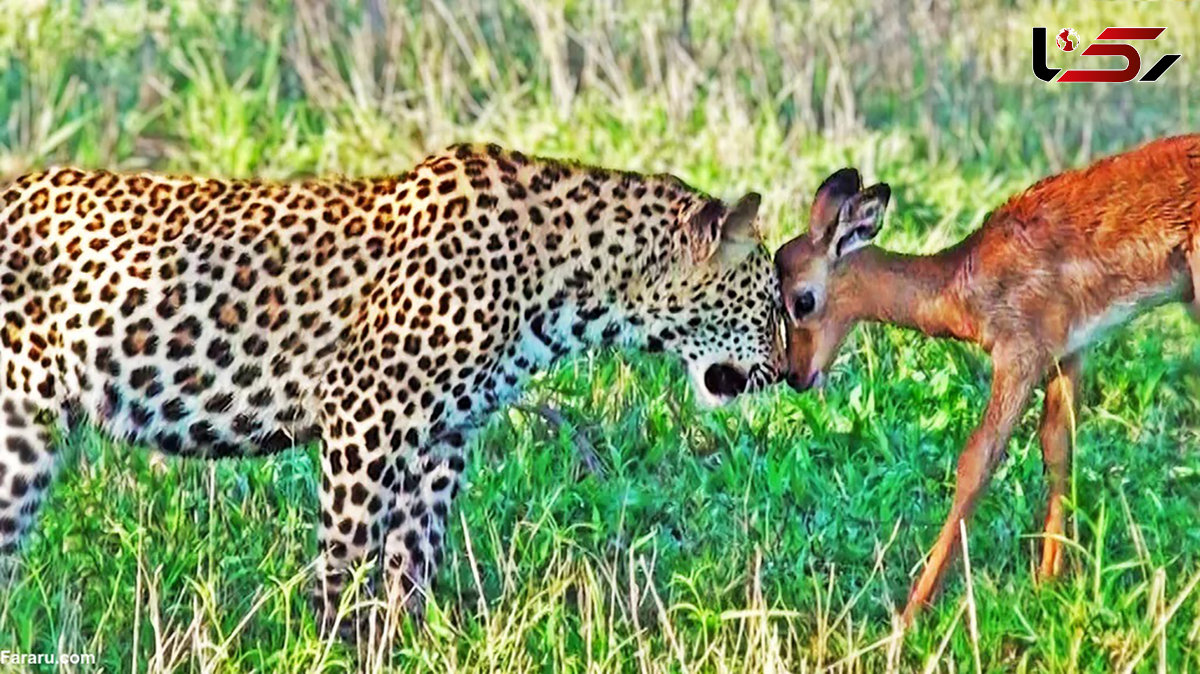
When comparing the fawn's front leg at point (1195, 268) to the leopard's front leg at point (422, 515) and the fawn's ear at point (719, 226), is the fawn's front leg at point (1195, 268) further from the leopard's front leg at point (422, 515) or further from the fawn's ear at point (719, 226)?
the leopard's front leg at point (422, 515)

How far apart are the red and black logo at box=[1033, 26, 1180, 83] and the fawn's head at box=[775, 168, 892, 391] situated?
16.9 ft

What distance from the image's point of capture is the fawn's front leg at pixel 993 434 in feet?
25.2

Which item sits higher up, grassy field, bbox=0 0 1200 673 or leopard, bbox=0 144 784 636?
leopard, bbox=0 144 784 636

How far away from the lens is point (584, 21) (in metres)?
13.0

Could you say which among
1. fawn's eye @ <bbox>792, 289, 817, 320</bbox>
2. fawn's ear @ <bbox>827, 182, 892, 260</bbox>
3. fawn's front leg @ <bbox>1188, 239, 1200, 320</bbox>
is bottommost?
fawn's eye @ <bbox>792, 289, 817, 320</bbox>

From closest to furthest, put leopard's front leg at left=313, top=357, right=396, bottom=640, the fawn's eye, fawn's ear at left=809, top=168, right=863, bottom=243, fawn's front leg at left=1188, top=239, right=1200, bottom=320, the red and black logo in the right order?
leopard's front leg at left=313, top=357, right=396, bottom=640 < fawn's front leg at left=1188, top=239, right=1200, bottom=320 < fawn's ear at left=809, top=168, right=863, bottom=243 < the fawn's eye < the red and black logo

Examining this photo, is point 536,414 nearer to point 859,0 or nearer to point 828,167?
point 828,167


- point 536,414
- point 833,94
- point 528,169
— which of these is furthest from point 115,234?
point 833,94

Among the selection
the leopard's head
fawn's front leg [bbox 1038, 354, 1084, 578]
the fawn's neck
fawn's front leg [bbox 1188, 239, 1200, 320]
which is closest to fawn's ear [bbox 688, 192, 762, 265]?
the leopard's head

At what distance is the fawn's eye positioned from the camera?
8.05 metres

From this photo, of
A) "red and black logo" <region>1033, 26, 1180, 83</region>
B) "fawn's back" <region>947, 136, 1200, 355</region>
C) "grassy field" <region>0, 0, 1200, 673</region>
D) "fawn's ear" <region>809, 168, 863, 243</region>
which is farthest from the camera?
"red and black logo" <region>1033, 26, 1180, 83</region>

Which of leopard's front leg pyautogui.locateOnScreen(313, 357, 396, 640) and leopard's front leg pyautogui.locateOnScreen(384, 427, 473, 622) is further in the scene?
leopard's front leg pyautogui.locateOnScreen(384, 427, 473, 622)

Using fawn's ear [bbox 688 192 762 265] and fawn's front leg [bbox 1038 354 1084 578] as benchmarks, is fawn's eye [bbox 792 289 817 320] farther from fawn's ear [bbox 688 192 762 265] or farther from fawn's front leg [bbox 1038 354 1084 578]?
fawn's front leg [bbox 1038 354 1084 578]

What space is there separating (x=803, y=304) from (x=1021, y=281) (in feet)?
2.02
